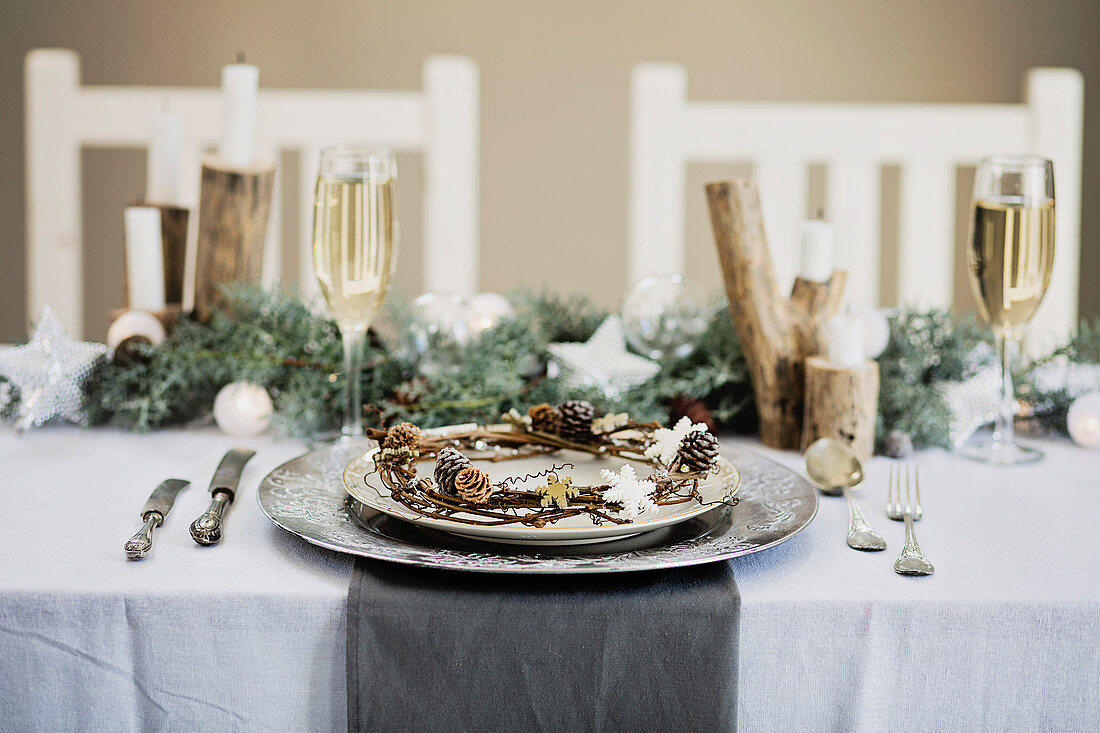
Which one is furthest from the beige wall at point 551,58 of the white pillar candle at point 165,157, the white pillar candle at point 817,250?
the white pillar candle at point 817,250

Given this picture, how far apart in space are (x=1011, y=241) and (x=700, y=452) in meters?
0.43

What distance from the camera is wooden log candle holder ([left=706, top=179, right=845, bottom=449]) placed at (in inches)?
38.4

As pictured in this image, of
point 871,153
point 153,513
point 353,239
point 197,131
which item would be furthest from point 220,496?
point 871,153

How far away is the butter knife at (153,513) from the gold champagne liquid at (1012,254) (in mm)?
683

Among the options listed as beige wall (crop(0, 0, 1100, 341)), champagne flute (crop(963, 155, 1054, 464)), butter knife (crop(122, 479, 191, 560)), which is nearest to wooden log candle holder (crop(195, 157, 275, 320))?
butter knife (crop(122, 479, 191, 560))

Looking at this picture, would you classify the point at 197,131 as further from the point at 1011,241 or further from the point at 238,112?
the point at 1011,241

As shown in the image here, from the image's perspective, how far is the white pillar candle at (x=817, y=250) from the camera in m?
1.00

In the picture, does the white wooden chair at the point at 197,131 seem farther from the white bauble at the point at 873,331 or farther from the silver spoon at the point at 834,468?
the silver spoon at the point at 834,468

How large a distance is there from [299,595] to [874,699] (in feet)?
1.07

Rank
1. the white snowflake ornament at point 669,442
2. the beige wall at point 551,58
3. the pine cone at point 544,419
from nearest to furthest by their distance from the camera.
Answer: the white snowflake ornament at point 669,442
the pine cone at point 544,419
the beige wall at point 551,58

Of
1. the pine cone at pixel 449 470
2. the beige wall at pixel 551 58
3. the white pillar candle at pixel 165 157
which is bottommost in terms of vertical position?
the pine cone at pixel 449 470

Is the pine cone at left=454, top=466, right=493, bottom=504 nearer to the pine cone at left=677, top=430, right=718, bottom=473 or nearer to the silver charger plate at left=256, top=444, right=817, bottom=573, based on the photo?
the silver charger plate at left=256, top=444, right=817, bottom=573

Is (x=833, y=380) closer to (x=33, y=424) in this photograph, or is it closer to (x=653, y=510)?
(x=653, y=510)

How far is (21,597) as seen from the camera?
56 centimetres
